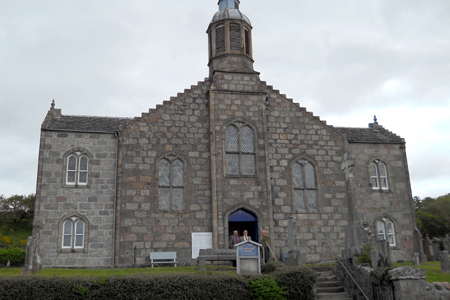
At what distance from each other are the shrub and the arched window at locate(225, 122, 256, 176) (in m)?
11.2

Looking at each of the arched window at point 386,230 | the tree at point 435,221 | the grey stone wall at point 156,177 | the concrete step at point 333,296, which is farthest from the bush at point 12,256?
the tree at point 435,221

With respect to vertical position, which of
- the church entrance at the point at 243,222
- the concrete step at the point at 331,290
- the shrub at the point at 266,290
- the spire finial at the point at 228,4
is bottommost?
the concrete step at the point at 331,290

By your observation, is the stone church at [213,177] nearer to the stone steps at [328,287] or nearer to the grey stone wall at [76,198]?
the grey stone wall at [76,198]

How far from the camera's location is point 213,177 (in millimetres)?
24109

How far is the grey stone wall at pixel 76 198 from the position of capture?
22688 millimetres

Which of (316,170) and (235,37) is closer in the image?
(316,170)

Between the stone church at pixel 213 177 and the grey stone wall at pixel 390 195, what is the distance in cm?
6

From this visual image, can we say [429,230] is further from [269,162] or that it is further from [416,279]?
[416,279]

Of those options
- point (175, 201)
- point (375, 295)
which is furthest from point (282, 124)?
point (375, 295)

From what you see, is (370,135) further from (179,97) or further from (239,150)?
(179,97)

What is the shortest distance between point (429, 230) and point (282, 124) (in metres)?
28.1

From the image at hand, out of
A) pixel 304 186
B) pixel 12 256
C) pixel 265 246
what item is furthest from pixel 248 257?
pixel 12 256

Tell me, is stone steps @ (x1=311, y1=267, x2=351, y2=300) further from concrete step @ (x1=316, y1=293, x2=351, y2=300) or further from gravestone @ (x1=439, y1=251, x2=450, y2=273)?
gravestone @ (x1=439, y1=251, x2=450, y2=273)

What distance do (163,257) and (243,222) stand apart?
4.69 meters
